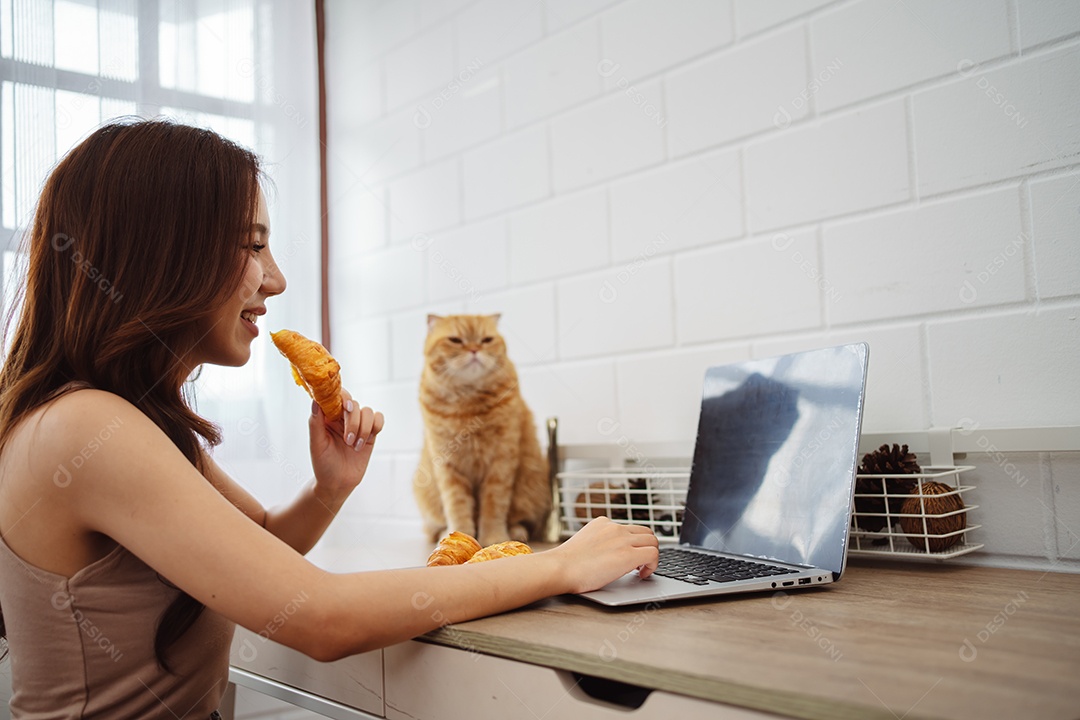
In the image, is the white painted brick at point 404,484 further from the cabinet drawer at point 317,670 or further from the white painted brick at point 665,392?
the cabinet drawer at point 317,670

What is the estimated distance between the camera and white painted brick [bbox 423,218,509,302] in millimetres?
1706

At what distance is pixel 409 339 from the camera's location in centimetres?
192

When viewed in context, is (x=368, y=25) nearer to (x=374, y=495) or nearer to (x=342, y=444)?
(x=374, y=495)

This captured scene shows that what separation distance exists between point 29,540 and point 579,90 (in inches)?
47.5

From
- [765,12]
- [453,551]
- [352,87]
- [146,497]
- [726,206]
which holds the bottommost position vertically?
[453,551]

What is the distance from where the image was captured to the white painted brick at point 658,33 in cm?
131

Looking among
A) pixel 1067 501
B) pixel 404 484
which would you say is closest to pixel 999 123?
pixel 1067 501

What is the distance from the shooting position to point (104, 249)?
82 centimetres

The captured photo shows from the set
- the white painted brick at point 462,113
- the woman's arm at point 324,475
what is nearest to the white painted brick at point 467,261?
the white painted brick at point 462,113

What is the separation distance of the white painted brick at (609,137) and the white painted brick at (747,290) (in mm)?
Result: 233

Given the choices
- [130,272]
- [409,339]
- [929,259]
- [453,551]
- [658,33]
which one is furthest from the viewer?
[409,339]

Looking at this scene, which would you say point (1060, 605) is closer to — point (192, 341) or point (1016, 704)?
point (1016, 704)

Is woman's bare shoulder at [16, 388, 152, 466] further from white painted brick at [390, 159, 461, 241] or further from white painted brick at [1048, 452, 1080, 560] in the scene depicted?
white painted brick at [390, 159, 461, 241]

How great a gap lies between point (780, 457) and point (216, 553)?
679 mm
